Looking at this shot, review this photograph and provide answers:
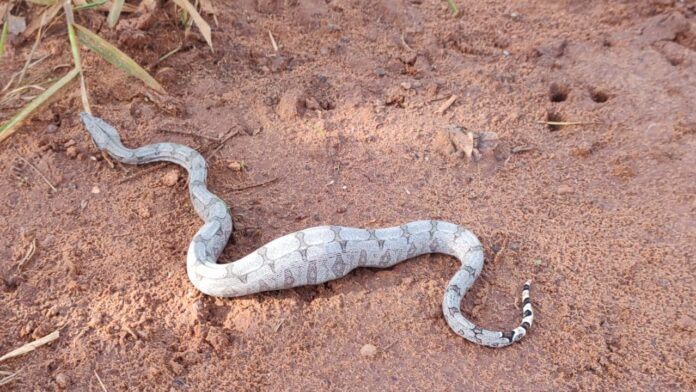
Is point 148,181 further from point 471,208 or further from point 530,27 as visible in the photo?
point 530,27

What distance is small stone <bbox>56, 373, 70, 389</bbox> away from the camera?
4.63m

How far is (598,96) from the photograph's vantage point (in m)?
7.73

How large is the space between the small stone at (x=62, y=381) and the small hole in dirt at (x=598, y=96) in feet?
24.7

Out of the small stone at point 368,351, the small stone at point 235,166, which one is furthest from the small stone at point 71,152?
the small stone at point 368,351

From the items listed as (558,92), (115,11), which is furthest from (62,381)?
(558,92)

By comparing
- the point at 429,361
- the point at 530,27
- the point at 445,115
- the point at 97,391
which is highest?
the point at 530,27

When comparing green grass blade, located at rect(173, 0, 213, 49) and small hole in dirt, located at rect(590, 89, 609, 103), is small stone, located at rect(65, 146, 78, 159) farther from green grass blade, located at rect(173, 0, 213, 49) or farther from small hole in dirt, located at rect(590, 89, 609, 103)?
small hole in dirt, located at rect(590, 89, 609, 103)

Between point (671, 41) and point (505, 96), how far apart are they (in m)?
3.08

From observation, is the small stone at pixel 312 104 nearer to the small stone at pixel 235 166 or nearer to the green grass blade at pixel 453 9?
the small stone at pixel 235 166

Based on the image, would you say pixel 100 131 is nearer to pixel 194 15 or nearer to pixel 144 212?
pixel 144 212

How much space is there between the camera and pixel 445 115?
746 centimetres

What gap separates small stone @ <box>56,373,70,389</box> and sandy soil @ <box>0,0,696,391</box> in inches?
3.0

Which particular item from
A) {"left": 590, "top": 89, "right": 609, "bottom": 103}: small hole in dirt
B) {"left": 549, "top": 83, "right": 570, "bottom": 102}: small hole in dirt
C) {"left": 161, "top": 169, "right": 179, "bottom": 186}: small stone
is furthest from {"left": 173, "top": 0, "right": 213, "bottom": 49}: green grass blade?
{"left": 590, "top": 89, "right": 609, "bottom": 103}: small hole in dirt

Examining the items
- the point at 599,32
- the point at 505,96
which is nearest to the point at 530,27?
the point at 599,32
